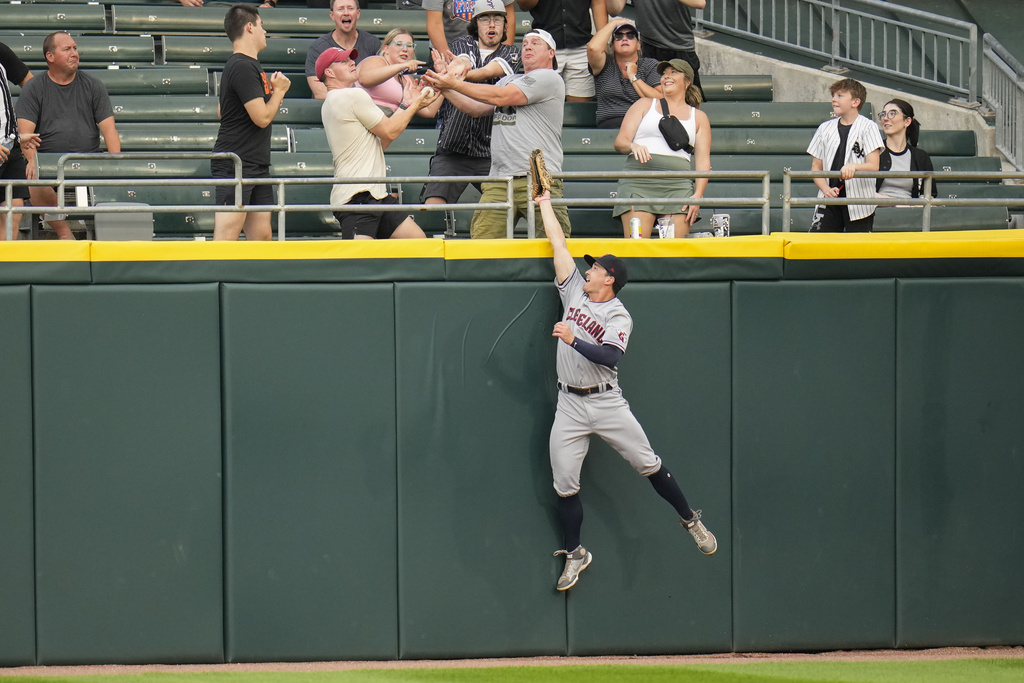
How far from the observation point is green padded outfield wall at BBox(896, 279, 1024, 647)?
7199mm

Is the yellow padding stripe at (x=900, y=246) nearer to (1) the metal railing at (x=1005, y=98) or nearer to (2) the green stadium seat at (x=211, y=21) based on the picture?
(1) the metal railing at (x=1005, y=98)

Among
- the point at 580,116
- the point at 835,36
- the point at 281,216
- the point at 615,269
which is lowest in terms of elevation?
the point at 615,269

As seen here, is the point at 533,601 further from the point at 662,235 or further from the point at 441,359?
the point at 662,235

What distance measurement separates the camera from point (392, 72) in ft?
24.8

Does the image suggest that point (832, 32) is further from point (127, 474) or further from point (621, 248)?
point (127, 474)

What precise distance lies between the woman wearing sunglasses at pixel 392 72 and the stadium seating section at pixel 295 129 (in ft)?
2.32

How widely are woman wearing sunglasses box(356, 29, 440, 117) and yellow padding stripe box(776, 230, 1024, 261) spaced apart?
8.65ft

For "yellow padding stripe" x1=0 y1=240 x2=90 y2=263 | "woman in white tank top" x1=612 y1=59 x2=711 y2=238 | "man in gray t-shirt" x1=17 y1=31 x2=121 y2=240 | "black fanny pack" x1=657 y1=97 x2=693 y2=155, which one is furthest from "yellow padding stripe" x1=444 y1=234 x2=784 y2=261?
"man in gray t-shirt" x1=17 y1=31 x2=121 y2=240

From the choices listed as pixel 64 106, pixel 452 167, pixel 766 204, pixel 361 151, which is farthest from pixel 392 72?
pixel 64 106

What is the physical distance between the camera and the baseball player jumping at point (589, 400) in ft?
21.6

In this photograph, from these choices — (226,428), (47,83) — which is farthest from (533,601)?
(47,83)

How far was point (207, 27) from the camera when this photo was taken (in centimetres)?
1222

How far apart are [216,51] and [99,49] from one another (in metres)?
1.14

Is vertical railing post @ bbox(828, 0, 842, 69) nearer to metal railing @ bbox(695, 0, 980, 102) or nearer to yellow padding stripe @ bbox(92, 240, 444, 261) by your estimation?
metal railing @ bbox(695, 0, 980, 102)
